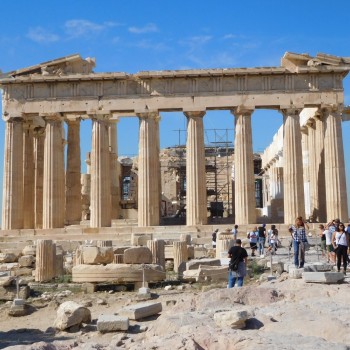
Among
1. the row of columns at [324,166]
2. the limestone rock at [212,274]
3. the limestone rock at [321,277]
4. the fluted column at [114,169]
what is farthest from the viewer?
the fluted column at [114,169]

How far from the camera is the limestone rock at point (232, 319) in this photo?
29.2 ft

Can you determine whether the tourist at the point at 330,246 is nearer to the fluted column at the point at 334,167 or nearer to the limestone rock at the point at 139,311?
the limestone rock at the point at 139,311

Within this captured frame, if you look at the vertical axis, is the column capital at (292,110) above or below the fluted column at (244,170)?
above

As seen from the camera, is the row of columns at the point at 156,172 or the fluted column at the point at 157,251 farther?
the row of columns at the point at 156,172

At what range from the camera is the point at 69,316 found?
11977 millimetres

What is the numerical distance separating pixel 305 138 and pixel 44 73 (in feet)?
59.0

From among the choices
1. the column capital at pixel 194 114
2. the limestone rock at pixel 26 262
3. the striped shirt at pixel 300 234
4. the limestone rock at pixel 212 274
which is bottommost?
the limestone rock at pixel 212 274

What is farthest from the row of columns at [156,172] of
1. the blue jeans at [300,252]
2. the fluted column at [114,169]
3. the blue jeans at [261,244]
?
the blue jeans at [300,252]

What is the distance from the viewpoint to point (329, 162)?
1291 inches

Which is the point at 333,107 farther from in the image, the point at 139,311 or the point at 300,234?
the point at 139,311

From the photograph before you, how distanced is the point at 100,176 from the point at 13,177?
519 cm

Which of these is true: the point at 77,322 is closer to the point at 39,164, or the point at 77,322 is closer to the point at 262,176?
the point at 39,164

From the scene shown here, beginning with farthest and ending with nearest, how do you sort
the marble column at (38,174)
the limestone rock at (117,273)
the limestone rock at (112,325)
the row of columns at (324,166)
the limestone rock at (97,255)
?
1. the marble column at (38,174)
2. the row of columns at (324,166)
3. the limestone rock at (97,255)
4. the limestone rock at (117,273)
5. the limestone rock at (112,325)

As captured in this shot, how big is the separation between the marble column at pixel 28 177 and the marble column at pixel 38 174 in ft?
1.88
